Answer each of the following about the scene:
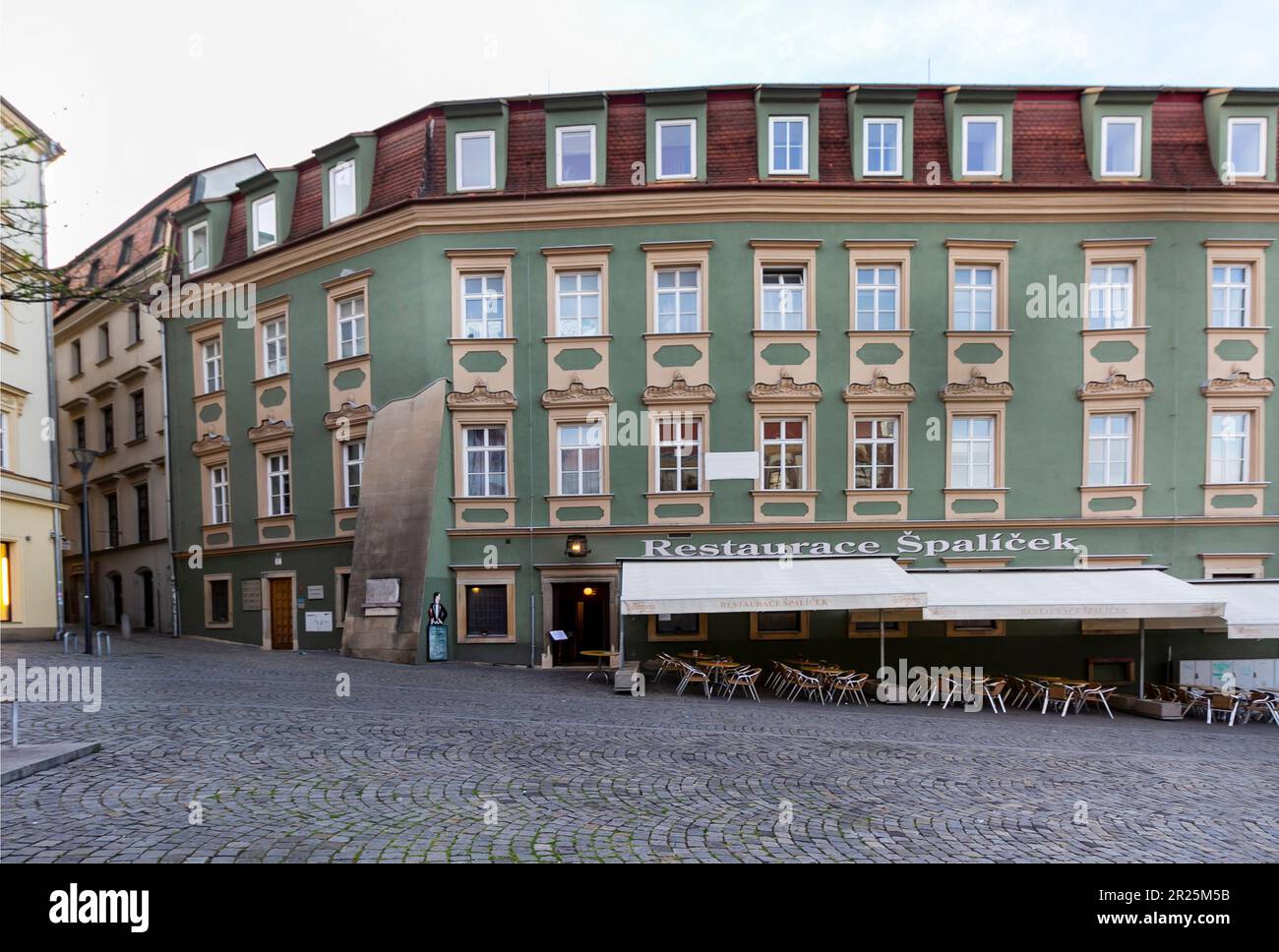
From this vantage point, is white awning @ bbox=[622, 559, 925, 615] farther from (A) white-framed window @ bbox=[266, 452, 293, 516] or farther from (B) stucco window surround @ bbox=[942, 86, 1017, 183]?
(A) white-framed window @ bbox=[266, 452, 293, 516]

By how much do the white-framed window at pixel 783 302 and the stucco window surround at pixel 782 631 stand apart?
663 centimetres

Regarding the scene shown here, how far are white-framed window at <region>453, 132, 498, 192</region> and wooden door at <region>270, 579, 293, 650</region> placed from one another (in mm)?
11292

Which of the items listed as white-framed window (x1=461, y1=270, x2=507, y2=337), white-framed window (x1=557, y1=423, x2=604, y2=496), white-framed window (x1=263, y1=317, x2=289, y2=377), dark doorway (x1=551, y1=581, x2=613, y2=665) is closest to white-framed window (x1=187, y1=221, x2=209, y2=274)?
white-framed window (x1=263, y1=317, x2=289, y2=377)

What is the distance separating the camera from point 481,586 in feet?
54.1

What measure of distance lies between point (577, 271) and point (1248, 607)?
606 inches

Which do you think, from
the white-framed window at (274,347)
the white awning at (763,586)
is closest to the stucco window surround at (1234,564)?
the white awning at (763,586)

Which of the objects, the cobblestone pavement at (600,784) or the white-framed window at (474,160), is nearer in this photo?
the cobblestone pavement at (600,784)

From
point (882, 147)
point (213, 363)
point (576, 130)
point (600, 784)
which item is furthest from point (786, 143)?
point (213, 363)

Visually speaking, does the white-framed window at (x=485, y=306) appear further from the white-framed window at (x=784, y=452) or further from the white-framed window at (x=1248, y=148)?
the white-framed window at (x=1248, y=148)

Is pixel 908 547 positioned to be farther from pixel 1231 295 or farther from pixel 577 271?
pixel 577 271

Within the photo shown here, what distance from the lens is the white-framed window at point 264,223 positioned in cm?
1933

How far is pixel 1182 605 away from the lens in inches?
500

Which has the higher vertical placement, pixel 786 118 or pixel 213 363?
pixel 786 118

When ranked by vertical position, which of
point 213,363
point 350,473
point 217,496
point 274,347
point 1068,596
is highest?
point 274,347
